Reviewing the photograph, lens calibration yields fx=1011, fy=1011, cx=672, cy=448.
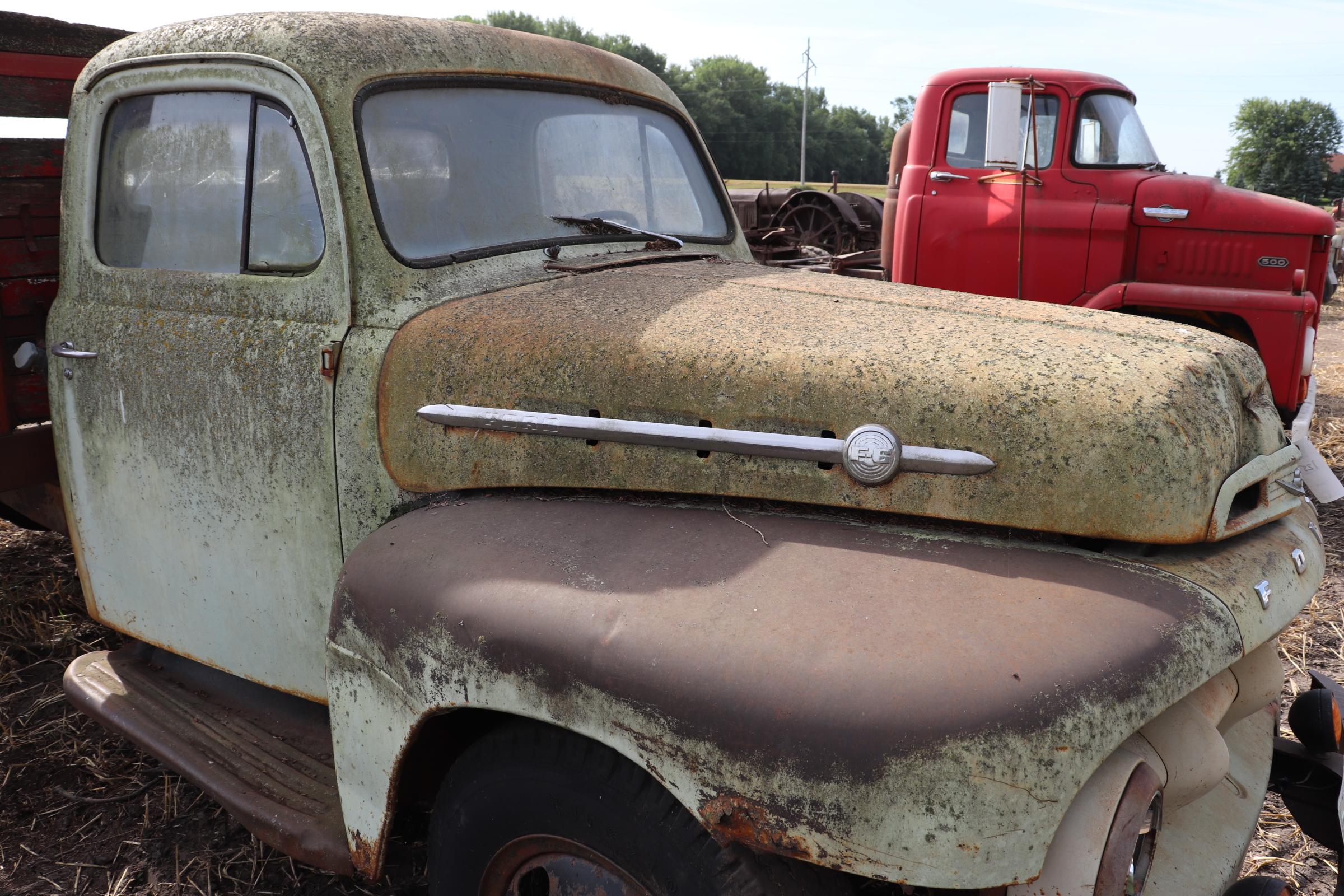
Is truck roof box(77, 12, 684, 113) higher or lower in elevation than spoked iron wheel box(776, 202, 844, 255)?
A: higher

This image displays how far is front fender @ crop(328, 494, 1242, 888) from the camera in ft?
4.21

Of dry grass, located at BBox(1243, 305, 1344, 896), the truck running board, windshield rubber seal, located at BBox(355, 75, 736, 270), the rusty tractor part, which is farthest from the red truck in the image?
the rusty tractor part

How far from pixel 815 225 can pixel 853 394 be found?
1101 cm

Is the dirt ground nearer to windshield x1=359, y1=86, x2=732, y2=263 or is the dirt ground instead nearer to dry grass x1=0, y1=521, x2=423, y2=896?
dry grass x1=0, y1=521, x2=423, y2=896

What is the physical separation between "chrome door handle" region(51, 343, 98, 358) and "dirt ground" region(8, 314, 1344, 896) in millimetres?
1182

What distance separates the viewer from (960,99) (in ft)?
19.5

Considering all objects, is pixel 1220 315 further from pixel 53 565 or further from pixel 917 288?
pixel 53 565

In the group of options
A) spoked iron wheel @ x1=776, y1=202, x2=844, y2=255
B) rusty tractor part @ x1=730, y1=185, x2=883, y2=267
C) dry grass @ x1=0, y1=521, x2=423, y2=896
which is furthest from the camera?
spoked iron wheel @ x1=776, y1=202, x2=844, y2=255

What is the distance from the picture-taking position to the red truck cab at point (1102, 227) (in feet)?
17.3

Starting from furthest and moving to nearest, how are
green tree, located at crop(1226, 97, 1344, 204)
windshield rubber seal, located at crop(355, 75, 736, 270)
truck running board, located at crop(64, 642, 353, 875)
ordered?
1. green tree, located at crop(1226, 97, 1344, 204)
2. windshield rubber seal, located at crop(355, 75, 736, 270)
3. truck running board, located at crop(64, 642, 353, 875)

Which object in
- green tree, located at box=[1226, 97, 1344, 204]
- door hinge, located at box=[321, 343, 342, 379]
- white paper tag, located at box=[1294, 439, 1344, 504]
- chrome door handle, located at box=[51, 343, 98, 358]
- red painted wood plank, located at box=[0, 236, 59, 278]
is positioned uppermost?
green tree, located at box=[1226, 97, 1344, 204]

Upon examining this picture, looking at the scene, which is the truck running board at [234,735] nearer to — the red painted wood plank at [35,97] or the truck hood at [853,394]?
the truck hood at [853,394]

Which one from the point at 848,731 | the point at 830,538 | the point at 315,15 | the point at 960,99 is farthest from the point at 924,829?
the point at 960,99

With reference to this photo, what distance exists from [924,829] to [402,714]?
0.90m
